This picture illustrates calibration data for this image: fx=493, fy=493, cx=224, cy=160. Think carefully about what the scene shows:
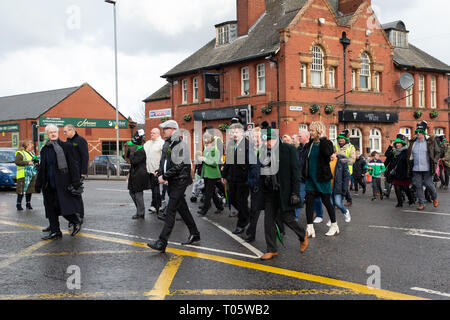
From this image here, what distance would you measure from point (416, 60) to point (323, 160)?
30890 mm

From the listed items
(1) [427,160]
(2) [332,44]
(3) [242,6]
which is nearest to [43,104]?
(3) [242,6]

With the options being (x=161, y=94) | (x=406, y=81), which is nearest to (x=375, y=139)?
(x=406, y=81)

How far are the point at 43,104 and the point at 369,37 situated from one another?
34.5 m

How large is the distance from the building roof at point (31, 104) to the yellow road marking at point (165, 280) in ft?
151

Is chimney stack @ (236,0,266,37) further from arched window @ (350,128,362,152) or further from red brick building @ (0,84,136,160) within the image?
red brick building @ (0,84,136,160)

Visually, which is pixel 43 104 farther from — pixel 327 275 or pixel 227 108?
pixel 327 275

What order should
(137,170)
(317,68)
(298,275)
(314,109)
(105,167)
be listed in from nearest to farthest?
(298,275) → (137,170) → (314,109) → (317,68) → (105,167)

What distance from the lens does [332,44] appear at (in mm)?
30281

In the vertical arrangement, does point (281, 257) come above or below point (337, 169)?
below

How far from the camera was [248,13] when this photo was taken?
3356cm

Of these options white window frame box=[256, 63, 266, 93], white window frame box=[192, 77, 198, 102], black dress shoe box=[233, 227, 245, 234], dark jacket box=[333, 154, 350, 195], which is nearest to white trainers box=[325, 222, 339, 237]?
dark jacket box=[333, 154, 350, 195]

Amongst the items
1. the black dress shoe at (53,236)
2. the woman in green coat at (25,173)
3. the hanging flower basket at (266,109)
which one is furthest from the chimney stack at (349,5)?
the black dress shoe at (53,236)

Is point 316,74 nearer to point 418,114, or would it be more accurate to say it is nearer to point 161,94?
point 418,114

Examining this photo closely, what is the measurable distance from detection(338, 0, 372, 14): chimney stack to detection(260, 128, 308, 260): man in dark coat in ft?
95.2
